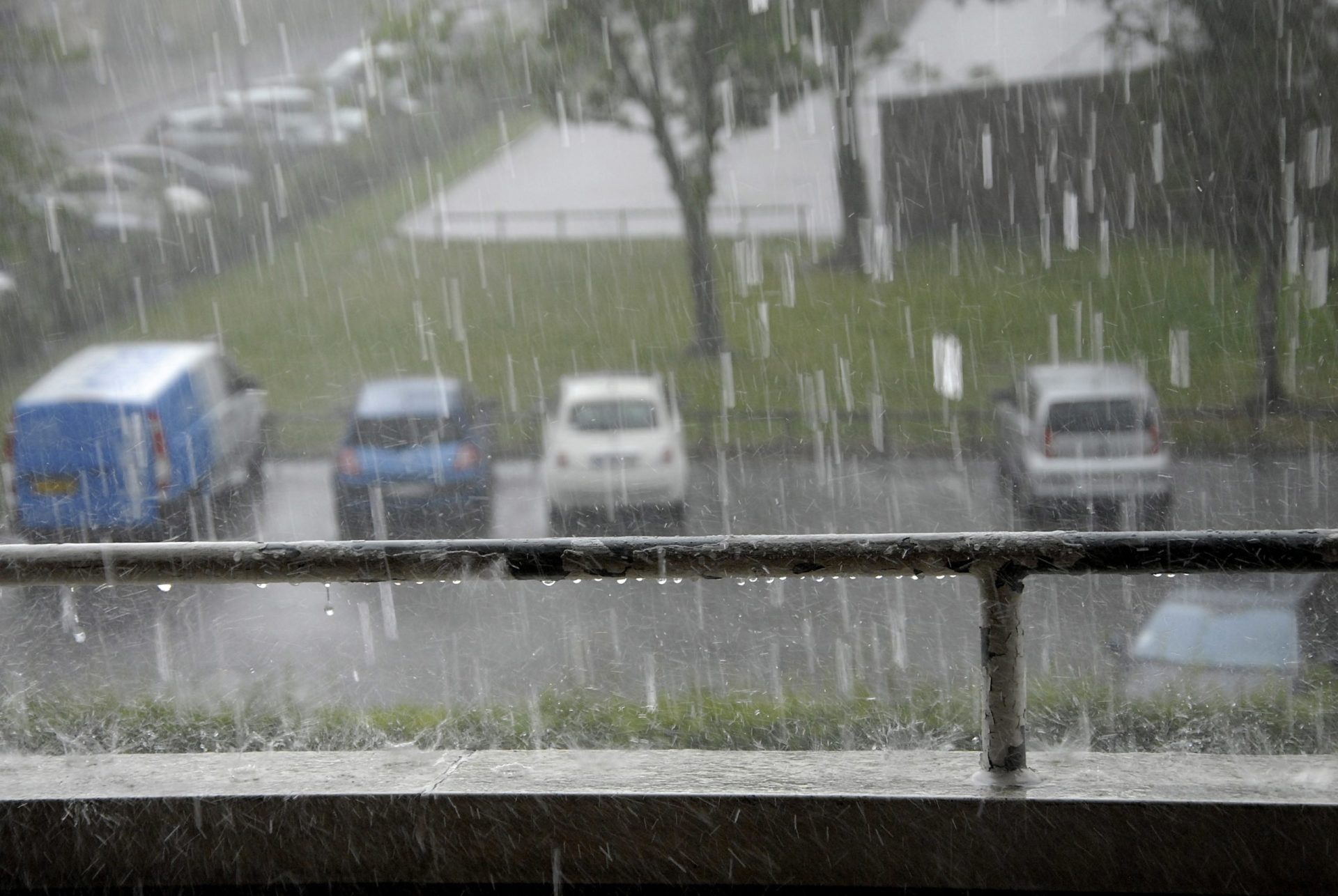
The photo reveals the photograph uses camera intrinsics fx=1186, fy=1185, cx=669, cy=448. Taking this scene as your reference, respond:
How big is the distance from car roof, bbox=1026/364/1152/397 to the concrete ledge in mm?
3733

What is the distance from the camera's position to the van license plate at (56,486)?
439cm

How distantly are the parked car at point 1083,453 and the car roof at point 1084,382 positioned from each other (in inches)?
0.5

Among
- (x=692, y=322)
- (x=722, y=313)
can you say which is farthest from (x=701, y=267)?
(x=692, y=322)

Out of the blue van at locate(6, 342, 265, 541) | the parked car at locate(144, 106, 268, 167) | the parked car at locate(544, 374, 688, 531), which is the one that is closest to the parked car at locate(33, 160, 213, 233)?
the parked car at locate(144, 106, 268, 167)

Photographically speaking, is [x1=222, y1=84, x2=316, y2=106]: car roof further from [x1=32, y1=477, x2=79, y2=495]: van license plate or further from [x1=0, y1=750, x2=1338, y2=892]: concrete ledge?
[x1=0, y1=750, x2=1338, y2=892]: concrete ledge

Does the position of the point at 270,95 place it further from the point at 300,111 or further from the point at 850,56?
the point at 850,56

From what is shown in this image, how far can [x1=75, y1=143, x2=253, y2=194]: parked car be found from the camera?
558 inches

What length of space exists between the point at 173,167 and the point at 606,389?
35.5 ft

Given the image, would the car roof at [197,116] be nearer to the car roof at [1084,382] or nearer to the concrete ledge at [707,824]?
the car roof at [1084,382]

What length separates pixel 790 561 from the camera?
2.18 meters

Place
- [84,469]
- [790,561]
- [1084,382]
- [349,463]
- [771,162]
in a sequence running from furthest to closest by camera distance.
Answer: [771,162] → [1084,382] → [349,463] → [84,469] → [790,561]

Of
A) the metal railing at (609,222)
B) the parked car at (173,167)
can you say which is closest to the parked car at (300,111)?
the parked car at (173,167)

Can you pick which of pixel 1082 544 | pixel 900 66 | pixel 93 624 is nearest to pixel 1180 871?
pixel 1082 544

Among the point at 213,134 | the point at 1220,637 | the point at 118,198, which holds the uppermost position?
the point at 213,134
